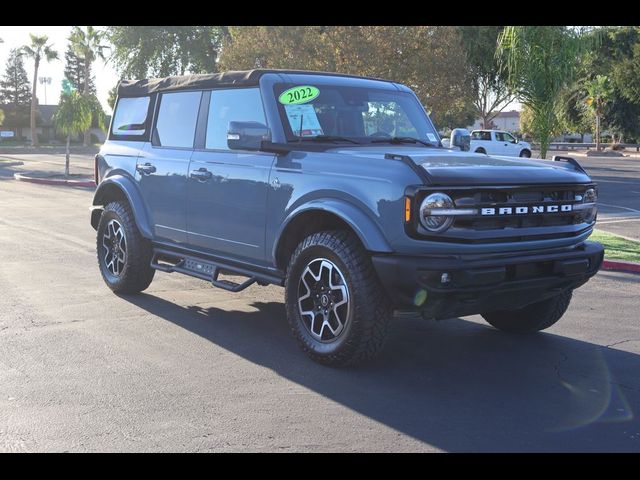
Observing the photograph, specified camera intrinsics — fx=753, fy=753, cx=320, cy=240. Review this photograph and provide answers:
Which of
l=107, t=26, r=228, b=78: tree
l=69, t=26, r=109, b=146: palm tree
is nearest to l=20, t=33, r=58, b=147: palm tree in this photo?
l=69, t=26, r=109, b=146: palm tree

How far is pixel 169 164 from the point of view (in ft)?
22.2

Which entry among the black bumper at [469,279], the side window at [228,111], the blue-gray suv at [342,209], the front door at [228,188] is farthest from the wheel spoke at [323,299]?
the side window at [228,111]

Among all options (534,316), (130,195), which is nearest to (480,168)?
(534,316)

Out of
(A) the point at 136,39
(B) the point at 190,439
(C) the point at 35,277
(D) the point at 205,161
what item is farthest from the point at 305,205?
(A) the point at 136,39

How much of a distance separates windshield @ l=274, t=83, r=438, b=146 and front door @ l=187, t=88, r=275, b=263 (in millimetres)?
257

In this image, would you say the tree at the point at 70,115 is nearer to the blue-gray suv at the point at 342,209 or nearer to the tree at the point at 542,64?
the tree at the point at 542,64

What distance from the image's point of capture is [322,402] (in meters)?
4.59

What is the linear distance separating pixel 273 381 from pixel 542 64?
8.97 metres

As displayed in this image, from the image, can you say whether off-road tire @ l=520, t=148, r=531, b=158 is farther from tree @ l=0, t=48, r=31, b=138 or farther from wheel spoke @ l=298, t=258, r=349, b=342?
tree @ l=0, t=48, r=31, b=138

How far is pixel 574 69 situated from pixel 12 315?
969cm

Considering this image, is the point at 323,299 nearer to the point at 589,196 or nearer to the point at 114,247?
the point at 589,196

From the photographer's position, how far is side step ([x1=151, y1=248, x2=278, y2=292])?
6.04 meters

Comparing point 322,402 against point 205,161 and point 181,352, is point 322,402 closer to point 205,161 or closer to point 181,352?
point 181,352

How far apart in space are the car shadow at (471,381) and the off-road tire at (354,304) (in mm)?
144
